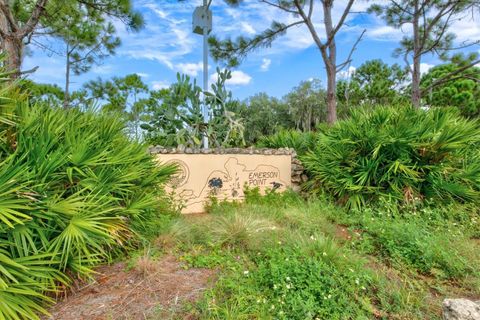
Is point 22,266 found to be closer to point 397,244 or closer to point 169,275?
point 169,275

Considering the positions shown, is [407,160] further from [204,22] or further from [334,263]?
[204,22]

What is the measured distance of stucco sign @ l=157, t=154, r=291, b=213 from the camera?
17.3ft

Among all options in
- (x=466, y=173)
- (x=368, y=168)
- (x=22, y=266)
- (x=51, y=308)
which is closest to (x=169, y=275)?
(x=51, y=308)

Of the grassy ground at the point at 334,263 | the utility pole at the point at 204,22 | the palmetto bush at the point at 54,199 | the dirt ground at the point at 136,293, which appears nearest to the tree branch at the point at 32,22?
the palmetto bush at the point at 54,199

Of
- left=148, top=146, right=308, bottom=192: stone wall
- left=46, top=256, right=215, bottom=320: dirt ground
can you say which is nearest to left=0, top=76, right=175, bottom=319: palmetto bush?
left=46, top=256, right=215, bottom=320: dirt ground

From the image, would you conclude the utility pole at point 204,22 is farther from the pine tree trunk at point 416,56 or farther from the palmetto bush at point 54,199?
the pine tree trunk at point 416,56

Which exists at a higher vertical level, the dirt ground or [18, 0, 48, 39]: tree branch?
[18, 0, 48, 39]: tree branch

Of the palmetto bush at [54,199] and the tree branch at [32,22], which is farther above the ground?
the tree branch at [32,22]

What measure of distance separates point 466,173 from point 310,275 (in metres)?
3.86

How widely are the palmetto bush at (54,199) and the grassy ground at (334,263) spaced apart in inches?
30.9

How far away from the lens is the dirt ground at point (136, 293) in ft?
6.63

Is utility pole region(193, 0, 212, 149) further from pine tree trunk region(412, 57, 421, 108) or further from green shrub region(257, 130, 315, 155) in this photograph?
pine tree trunk region(412, 57, 421, 108)

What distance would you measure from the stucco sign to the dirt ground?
2523 mm

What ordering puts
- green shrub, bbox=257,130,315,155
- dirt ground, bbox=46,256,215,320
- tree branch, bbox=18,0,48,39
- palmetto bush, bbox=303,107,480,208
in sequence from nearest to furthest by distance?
1. dirt ground, bbox=46,256,215,320
2. palmetto bush, bbox=303,107,480,208
3. tree branch, bbox=18,0,48,39
4. green shrub, bbox=257,130,315,155
